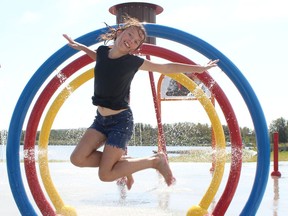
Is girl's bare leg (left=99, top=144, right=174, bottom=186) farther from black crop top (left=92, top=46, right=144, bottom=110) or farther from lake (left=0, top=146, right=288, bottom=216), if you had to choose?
lake (left=0, top=146, right=288, bottom=216)

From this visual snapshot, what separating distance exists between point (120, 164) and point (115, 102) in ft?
1.80

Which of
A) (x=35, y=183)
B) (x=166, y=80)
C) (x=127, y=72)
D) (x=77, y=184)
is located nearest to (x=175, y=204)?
(x=35, y=183)

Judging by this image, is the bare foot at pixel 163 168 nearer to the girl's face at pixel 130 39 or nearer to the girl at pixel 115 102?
the girl at pixel 115 102

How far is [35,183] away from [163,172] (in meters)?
1.31

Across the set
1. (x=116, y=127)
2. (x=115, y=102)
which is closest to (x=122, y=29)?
(x=115, y=102)

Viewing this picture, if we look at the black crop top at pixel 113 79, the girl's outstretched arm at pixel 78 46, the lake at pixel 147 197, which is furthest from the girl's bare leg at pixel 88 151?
the lake at pixel 147 197

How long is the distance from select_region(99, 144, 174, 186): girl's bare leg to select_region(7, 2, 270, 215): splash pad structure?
2.39ft

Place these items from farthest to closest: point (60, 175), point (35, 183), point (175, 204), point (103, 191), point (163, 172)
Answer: point (60, 175)
point (103, 191)
point (175, 204)
point (35, 183)
point (163, 172)

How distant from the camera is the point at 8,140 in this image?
175 inches

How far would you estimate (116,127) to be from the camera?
4.20 meters

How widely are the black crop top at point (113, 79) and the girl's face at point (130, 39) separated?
0.10m

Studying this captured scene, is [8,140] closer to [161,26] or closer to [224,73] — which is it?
[161,26]

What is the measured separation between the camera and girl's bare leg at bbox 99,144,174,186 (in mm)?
4145

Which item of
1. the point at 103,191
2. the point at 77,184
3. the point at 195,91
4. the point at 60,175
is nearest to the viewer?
the point at 195,91
